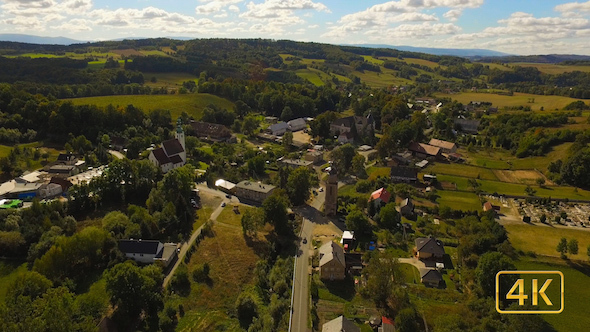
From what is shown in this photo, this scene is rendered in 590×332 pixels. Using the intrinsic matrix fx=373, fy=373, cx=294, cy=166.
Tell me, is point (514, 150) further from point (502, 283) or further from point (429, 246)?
point (502, 283)

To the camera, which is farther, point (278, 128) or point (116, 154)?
point (278, 128)

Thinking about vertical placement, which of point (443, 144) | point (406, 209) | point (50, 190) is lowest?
point (406, 209)

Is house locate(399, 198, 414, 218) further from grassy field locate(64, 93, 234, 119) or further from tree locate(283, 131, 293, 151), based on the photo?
grassy field locate(64, 93, 234, 119)

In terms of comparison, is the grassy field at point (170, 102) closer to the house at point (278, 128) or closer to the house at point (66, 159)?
the house at point (278, 128)

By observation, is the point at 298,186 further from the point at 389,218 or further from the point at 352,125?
the point at 352,125

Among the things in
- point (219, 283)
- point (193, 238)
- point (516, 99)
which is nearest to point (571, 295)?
point (219, 283)

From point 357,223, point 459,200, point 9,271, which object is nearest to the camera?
point 9,271
